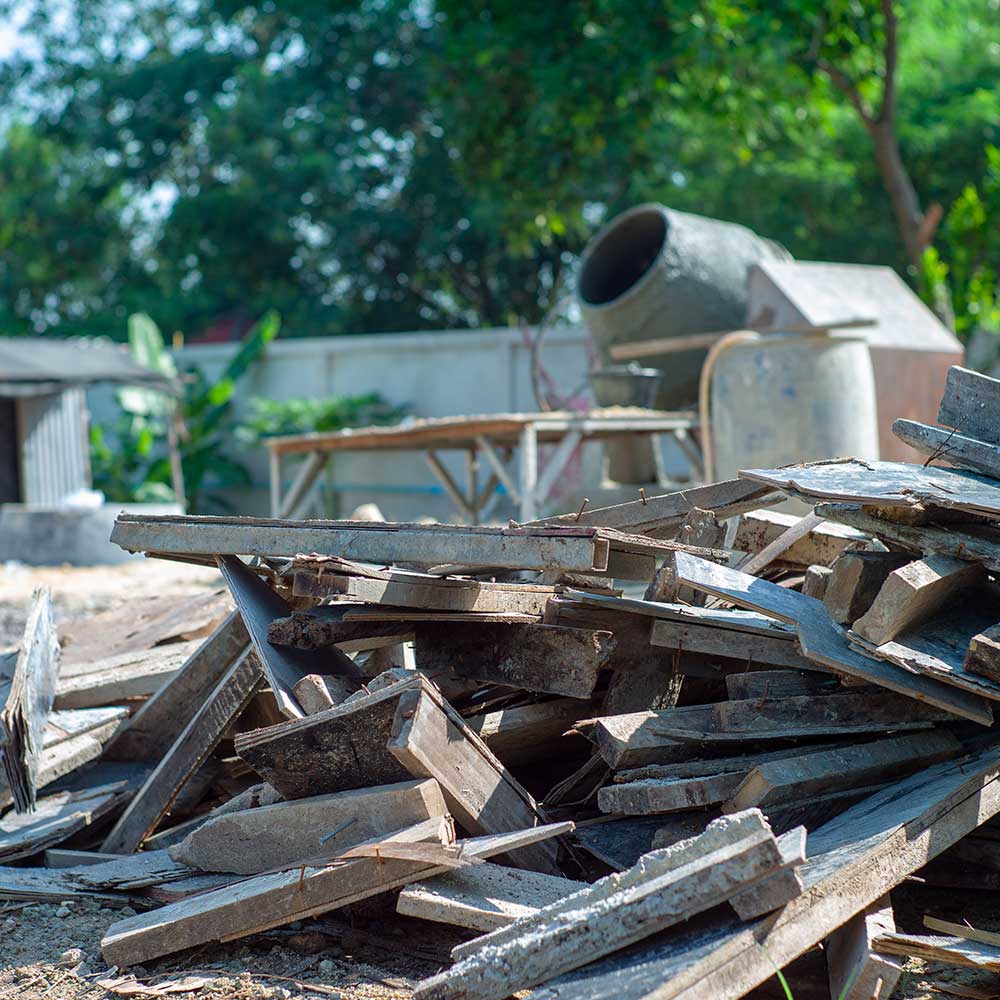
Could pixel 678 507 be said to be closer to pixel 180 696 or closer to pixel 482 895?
pixel 482 895

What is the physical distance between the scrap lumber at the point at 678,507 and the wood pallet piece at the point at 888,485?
43cm

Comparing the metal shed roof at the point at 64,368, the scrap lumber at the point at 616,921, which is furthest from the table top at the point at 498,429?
the scrap lumber at the point at 616,921

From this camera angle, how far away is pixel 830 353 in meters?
7.27

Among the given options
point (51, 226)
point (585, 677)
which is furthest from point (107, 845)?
point (51, 226)

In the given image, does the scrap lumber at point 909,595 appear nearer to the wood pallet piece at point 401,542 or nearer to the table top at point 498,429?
the wood pallet piece at point 401,542

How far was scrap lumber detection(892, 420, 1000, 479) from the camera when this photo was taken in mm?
3205

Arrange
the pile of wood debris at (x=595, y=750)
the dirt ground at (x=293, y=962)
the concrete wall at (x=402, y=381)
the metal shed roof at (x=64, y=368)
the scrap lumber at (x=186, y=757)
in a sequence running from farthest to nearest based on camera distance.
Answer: the concrete wall at (x=402, y=381) < the metal shed roof at (x=64, y=368) < the scrap lumber at (x=186, y=757) < the dirt ground at (x=293, y=962) < the pile of wood debris at (x=595, y=750)

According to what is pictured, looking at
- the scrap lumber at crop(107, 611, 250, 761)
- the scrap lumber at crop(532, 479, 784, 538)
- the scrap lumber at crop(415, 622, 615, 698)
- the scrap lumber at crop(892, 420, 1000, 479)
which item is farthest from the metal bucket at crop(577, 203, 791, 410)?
the scrap lumber at crop(415, 622, 615, 698)

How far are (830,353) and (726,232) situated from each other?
3.38 metres

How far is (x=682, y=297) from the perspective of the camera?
9.95m

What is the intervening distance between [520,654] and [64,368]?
13.8 m

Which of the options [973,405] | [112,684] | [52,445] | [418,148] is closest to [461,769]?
[973,405]

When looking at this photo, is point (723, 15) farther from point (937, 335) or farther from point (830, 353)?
point (830, 353)

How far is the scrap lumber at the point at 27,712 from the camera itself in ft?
12.2
